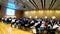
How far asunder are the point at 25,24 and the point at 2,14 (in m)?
13.4

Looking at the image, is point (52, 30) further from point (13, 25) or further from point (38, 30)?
point (13, 25)

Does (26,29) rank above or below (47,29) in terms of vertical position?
below

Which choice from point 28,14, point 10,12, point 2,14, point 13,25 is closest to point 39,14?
point 28,14

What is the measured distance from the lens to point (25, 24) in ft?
29.1

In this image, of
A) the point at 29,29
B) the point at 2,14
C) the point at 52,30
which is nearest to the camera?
the point at 52,30

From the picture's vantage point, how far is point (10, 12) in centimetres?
2291

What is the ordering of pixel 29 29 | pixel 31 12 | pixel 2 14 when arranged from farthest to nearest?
pixel 31 12 → pixel 2 14 → pixel 29 29

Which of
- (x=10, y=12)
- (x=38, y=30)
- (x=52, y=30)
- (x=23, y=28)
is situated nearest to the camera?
(x=52, y=30)

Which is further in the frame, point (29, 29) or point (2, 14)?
point (2, 14)

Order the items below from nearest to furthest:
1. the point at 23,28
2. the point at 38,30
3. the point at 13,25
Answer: the point at 38,30, the point at 23,28, the point at 13,25

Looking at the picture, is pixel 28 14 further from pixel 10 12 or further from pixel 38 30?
pixel 38 30

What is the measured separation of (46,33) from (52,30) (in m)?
0.53

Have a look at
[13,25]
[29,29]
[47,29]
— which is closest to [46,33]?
[47,29]

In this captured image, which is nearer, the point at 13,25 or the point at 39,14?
the point at 13,25
